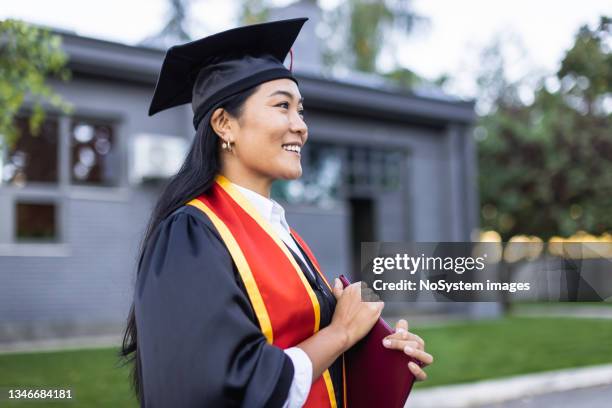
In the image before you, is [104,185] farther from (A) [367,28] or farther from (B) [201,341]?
(A) [367,28]

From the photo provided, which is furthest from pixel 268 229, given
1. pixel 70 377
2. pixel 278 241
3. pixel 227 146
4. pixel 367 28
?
pixel 367 28

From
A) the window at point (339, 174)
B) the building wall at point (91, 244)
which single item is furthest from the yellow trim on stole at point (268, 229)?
the window at point (339, 174)

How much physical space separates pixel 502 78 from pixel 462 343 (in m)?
20.2

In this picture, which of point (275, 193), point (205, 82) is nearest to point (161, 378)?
point (205, 82)

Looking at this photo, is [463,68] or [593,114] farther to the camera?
[463,68]

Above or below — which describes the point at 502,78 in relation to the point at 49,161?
above

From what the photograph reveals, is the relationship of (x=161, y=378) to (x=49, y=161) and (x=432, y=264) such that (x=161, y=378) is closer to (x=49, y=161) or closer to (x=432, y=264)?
(x=432, y=264)

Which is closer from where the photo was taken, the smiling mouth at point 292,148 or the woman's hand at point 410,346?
the woman's hand at point 410,346

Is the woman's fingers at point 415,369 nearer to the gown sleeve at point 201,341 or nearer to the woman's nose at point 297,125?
the gown sleeve at point 201,341

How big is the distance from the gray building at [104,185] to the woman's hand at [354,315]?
725 cm

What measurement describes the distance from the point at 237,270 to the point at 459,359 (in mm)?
7211

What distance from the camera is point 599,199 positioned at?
9.99 meters

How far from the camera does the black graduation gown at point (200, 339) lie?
4.97 feet

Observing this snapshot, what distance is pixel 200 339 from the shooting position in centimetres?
153
